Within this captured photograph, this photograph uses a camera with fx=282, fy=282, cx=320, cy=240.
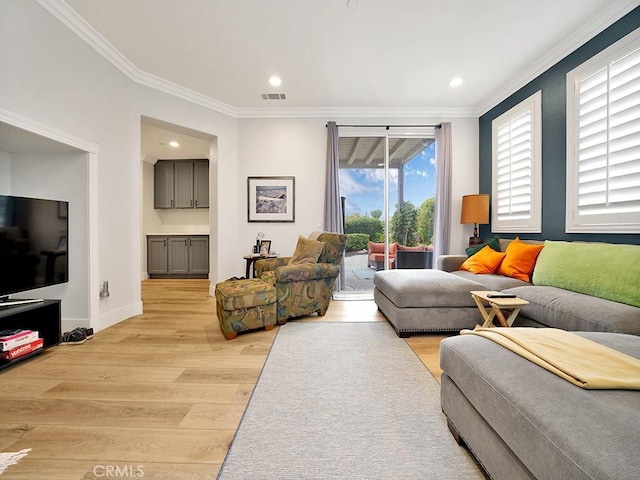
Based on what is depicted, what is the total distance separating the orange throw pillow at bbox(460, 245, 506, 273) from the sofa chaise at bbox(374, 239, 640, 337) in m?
0.08

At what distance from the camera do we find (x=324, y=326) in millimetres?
2992

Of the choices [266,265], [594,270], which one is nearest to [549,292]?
[594,270]

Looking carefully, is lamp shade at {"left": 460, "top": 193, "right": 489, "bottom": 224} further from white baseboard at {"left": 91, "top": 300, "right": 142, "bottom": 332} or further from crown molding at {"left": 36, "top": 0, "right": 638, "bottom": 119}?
white baseboard at {"left": 91, "top": 300, "right": 142, "bottom": 332}

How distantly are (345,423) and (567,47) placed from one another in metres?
4.00

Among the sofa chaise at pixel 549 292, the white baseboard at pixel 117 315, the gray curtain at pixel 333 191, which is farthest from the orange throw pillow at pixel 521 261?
the white baseboard at pixel 117 315

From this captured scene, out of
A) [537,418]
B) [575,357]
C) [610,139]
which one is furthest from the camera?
[610,139]

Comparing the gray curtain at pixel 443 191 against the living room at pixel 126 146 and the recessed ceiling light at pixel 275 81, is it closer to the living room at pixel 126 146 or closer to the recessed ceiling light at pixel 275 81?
the living room at pixel 126 146

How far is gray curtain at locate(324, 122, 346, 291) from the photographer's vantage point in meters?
4.41

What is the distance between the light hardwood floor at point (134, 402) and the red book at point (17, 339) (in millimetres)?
172

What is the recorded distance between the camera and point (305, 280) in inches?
123

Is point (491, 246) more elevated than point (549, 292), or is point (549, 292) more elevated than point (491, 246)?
point (491, 246)

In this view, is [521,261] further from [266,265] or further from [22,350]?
[22,350]

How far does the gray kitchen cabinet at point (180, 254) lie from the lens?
5930 mm

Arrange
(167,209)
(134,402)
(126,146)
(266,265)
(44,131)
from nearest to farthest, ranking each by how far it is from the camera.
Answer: (134,402), (44,131), (126,146), (266,265), (167,209)
